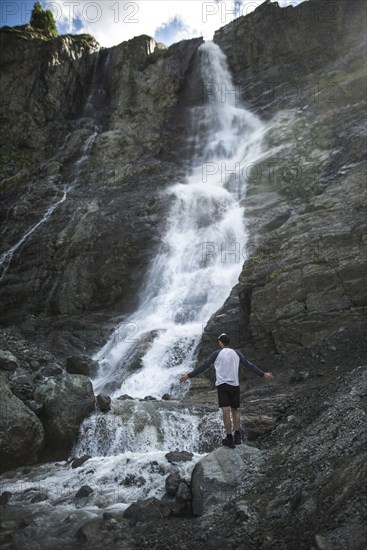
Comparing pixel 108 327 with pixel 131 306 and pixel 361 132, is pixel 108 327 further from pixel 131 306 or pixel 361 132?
pixel 361 132

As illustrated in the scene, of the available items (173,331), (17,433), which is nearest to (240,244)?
(173,331)

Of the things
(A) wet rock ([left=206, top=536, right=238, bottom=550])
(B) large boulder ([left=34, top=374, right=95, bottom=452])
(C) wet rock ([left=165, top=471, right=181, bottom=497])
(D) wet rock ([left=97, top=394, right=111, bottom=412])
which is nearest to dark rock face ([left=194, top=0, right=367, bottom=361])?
(D) wet rock ([left=97, top=394, right=111, bottom=412])

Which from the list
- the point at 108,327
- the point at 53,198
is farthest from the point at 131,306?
the point at 53,198

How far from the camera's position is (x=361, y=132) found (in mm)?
26156

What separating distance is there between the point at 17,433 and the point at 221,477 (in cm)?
575

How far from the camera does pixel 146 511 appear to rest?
7.43 meters

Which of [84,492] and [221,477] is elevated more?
[221,477]

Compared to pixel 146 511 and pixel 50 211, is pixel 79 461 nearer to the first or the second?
pixel 146 511

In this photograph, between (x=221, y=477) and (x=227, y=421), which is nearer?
(x=221, y=477)

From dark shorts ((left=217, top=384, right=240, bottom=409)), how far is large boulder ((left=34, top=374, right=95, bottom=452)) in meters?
5.16

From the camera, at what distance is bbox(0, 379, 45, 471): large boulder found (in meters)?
10.7

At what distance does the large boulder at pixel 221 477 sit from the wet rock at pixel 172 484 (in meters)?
0.35

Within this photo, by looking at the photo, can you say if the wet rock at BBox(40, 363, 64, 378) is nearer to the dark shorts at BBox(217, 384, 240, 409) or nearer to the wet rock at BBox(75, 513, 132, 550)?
the dark shorts at BBox(217, 384, 240, 409)

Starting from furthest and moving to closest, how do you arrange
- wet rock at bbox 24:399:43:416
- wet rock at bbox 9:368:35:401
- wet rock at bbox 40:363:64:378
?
wet rock at bbox 40:363:64:378 < wet rock at bbox 9:368:35:401 < wet rock at bbox 24:399:43:416
